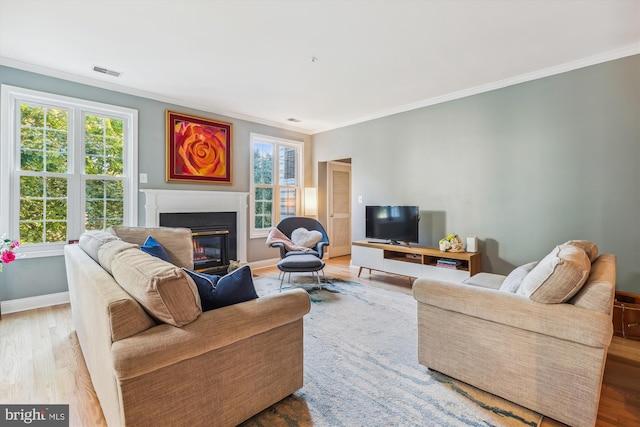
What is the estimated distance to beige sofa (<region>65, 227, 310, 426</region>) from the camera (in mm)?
1137

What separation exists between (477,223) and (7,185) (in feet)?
18.1

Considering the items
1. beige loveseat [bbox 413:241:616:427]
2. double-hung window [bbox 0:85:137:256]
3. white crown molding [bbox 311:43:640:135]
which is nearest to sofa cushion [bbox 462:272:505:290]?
beige loveseat [bbox 413:241:616:427]

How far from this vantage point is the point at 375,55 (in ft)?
9.96

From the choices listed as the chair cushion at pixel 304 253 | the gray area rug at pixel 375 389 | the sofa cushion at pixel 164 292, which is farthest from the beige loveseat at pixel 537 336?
the chair cushion at pixel 304 253

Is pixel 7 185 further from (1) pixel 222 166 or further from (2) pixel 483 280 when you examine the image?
(2) pixel 483 280

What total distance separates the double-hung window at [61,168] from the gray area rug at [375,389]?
3087mm

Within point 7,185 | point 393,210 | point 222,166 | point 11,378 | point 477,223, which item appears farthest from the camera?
point 222,166

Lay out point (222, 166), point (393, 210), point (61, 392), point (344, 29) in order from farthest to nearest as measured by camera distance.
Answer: point (222, 166) → point (393, 210) → point (344, 29) → point (61, 392)

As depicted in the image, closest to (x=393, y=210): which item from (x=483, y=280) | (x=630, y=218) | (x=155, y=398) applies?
(x=483, y=280)

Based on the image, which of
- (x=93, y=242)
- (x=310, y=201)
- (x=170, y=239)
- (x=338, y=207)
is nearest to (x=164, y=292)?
(x=93, y=242)

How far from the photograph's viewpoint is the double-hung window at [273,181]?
17.7 feet

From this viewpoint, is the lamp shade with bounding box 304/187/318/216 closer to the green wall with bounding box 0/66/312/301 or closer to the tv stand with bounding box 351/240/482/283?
the green wall with bounding box 0/66/312/301

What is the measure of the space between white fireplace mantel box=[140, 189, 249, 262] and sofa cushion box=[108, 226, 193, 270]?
91cm

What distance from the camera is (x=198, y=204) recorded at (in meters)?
4.59
